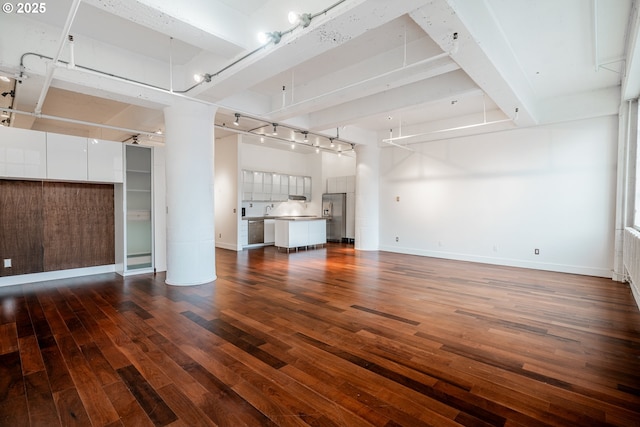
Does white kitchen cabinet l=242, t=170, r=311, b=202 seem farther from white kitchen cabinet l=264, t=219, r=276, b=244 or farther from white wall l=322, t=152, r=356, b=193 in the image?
white kitchen cabinet l=264, t=219, r=276, b=244

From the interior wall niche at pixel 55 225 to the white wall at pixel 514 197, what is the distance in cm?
659

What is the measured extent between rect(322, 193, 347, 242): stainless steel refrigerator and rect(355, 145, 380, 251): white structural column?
65.2 inches

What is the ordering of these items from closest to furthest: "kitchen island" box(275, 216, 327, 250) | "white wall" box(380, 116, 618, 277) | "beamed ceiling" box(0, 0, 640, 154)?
1. "beamed ceiling" box(0, 0, 640, 154)
2. "white wall" box(380, 116, 618, 277)
3. "kitchen island" box(275, 216, 327, 250)

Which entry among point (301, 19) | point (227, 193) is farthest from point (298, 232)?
point (301, 19)

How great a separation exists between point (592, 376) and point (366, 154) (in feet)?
22.5

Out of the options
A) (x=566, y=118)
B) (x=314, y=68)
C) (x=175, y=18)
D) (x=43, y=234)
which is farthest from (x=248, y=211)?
(x=566, y=118)

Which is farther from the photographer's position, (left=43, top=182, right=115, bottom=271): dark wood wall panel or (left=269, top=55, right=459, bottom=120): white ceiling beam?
(left=43, top=182, right=115, bottom=271): dark wood wall panel

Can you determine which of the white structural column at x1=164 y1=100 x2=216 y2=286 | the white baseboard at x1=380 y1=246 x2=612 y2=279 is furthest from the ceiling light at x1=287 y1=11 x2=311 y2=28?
the white baseboard at x1=380 y1=246 x2=612 y2=279

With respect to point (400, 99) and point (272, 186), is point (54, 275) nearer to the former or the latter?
point (272, 186)

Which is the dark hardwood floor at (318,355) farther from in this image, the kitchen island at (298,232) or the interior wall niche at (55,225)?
the kitchen island at (298,232)

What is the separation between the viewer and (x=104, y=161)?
514 cm

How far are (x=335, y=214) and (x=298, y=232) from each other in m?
2.37

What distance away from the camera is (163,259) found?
5.80 m

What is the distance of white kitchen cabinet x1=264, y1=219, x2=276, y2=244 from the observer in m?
9.31
